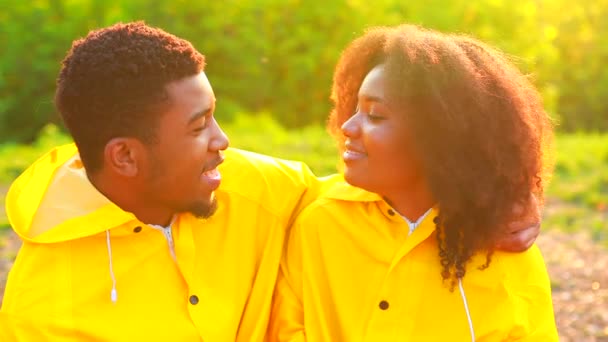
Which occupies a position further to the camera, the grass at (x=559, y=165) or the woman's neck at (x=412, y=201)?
the grass at (x=559, y=165)

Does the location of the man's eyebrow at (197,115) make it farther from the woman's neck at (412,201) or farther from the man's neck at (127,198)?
the woman's neck at (412,201)

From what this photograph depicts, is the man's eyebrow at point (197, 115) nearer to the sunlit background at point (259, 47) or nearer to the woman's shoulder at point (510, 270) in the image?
the woman's shoulder at point (510, 270)

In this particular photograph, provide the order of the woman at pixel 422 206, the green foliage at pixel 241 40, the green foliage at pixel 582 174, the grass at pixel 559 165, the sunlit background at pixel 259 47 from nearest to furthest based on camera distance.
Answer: the woman at pixel 422 206, the grass at pixel 559 165, the green foliage at pixel 582 174, the sunlit background at pixel 259 47, the green foliage at pixel 241 40

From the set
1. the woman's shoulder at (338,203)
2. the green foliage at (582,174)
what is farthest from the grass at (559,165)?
the woman's shoulder at (338,203)

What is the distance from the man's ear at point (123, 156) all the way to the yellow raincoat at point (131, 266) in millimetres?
115

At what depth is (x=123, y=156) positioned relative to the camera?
3.16 m

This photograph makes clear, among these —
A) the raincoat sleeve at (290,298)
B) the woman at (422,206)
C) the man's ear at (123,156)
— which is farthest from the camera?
the raincoat sleeve at (290,298)

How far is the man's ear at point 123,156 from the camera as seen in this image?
10.3 ft

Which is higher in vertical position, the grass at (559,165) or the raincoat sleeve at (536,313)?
the raincoat sleeve at (536,313)

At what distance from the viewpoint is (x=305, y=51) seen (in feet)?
45.2

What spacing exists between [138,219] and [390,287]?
2.67 feet

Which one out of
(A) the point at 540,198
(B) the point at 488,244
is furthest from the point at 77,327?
(A) the point at 540,198

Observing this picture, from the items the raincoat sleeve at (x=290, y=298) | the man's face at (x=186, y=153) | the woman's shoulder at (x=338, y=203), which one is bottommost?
the raincoat sleeve at (x=290, y=298)

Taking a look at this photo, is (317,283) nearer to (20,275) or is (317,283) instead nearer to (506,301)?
(506,301)
